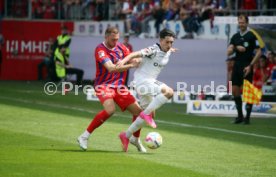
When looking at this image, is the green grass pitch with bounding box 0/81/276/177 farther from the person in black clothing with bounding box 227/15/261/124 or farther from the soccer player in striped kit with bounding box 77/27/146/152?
the person in black clothing with bounding box 227/15/261/124

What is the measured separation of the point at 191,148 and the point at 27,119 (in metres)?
5.82

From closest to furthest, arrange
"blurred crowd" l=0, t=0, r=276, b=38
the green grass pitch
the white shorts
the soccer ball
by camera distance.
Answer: the green grass pitch < the soccer ball < the white shorts < "blurred crowd" l=0, t=0, r=276, b=38

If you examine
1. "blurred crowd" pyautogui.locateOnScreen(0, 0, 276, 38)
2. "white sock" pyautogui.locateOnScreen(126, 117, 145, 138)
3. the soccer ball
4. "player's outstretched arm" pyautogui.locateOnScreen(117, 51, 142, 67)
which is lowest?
the soccer ball

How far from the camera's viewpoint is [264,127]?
1922cm

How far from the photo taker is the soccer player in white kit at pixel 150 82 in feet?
45.2

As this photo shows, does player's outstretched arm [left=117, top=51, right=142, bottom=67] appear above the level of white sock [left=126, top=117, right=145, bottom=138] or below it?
above

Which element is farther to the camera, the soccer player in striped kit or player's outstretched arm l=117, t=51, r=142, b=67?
the soccer player in striped kit

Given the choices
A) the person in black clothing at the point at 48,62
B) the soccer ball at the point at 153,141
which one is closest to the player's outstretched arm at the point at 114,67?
the soccer ball at the point at 153,141

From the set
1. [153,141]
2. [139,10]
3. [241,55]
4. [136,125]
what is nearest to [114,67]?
[136,125]

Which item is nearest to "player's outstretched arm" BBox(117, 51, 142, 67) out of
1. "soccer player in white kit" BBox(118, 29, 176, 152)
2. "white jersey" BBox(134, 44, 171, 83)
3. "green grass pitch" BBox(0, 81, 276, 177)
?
"soccer player in white kit" BBox(118, 29, 176, 152)

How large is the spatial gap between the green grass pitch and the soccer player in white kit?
0.52 m

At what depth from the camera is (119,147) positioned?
47.7 feet

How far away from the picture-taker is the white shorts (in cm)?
1408

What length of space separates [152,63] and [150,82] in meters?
0.32
